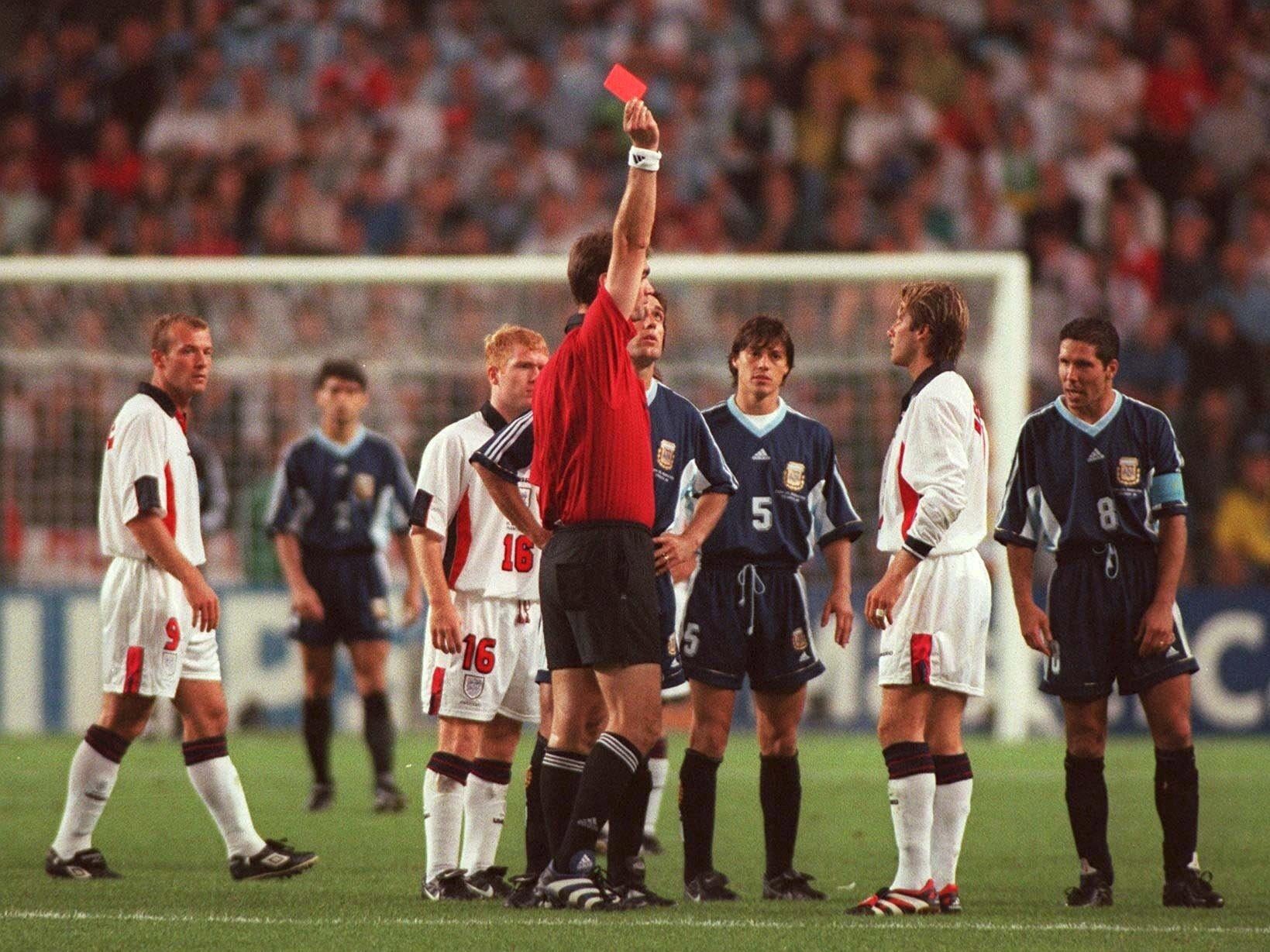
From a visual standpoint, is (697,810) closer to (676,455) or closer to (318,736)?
(676,455)

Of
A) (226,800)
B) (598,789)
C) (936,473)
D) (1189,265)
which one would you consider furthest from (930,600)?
(1189,265)

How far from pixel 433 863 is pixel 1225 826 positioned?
14.0 feet

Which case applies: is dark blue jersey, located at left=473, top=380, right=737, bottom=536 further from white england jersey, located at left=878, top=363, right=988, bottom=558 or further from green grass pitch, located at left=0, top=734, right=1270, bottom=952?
green grass pitch, located at left=0, top=734, right=1270, bottom=952

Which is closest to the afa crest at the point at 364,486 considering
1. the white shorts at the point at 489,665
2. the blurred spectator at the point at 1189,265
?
the white shorts at the point at 489,665

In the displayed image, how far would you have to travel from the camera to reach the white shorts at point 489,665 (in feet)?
22.1

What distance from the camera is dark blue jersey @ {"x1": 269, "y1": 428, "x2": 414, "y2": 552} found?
10273 mm

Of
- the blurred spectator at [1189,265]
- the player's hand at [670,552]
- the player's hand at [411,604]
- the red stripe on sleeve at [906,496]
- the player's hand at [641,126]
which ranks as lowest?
the player's hand at [411,604]

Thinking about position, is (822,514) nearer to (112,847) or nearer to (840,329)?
(112,847)

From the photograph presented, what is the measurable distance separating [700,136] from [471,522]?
38.4 ft

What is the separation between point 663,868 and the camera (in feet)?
25.8

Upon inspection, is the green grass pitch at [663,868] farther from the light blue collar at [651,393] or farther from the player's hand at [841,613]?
the light blue collar at [651,393]

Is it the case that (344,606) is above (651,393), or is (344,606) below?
below

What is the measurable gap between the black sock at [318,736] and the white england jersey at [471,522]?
3479 mm

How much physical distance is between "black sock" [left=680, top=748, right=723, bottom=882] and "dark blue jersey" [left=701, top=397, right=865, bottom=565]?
741 millimetres
